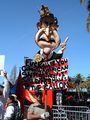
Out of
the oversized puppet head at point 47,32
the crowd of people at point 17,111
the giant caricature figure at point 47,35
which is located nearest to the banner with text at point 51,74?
the crowd of people at point 17,111

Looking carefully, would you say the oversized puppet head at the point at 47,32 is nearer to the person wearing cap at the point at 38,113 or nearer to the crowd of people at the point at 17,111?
the crowd of people at the point at 17,111

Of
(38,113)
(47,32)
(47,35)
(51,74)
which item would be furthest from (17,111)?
(47,32)

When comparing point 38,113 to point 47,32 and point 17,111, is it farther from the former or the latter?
point 47,32

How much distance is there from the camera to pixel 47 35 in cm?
1917

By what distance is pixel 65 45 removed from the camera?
19.0 meters

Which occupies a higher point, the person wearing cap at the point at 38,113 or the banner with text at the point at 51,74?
the banner with text at the point at 51,74

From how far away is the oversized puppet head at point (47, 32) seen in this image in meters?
19.2

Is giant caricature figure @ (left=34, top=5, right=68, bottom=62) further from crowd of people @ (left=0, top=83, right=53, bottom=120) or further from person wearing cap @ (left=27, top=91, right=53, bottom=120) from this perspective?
person wearing cap @ (left=27, top=91, right=53, bottom=120)

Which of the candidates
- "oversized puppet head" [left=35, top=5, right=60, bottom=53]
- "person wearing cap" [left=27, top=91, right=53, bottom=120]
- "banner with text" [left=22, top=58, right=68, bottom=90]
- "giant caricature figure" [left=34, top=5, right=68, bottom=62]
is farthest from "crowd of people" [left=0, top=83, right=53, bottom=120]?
"oversized puppet head" [left=35, top=5, right=60, bottom=53]

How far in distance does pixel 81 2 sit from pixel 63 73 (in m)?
10.8

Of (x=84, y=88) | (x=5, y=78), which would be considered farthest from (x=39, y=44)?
(x=84, y=88)

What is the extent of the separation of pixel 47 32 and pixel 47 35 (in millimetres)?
166

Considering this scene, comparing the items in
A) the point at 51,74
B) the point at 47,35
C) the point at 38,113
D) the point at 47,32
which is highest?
the point at 47,32

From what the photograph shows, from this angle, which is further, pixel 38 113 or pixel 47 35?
pixel 47 35
